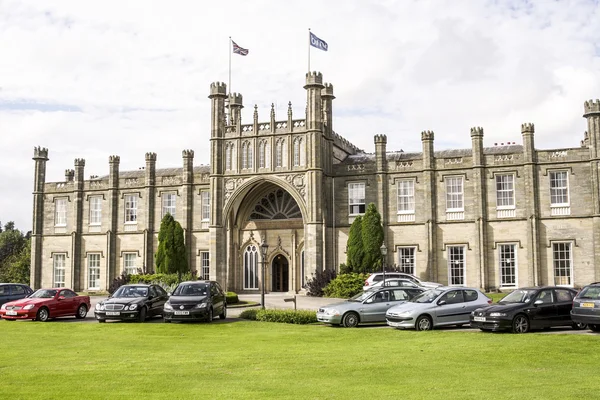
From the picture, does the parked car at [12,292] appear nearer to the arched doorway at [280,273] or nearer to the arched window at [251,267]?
the arched window at [251,267]

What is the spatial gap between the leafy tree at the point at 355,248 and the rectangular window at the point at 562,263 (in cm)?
1093

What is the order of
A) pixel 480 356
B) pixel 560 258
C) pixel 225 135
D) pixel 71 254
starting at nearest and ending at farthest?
pixel 480 356
pixel 560 258
pixel 225 135
pixel 71 254

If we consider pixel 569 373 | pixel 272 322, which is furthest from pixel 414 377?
pixel 272 322

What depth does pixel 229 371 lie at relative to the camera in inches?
532

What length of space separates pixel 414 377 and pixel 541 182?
2892 centimetres

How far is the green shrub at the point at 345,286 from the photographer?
36719 millimetres

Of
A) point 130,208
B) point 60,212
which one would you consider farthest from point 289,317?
point 60,212

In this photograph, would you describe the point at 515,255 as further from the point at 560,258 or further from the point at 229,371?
the point at 229,371

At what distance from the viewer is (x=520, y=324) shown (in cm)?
2005

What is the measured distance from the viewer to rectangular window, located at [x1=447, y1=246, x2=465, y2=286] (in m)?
39.8

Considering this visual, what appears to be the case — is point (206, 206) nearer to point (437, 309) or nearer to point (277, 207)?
point (277, 207)

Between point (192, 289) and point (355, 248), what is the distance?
15653 millimetres

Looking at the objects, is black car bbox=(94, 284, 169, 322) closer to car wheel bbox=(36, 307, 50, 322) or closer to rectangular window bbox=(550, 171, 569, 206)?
car wheel bbox=(36, 307, 50, 322)

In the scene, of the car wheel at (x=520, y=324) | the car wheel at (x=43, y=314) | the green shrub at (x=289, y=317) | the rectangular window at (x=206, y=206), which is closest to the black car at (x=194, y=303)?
the green shrub at (x=289, y=317)
